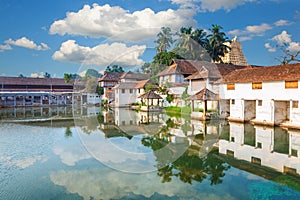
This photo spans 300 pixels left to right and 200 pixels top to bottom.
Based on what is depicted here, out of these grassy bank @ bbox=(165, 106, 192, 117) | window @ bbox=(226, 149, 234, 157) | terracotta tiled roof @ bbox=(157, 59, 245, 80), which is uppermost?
terracotta tiled roof @ bbox=(157, 59, 245, 80)

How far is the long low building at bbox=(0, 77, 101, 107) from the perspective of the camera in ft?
119

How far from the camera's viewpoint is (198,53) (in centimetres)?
3119

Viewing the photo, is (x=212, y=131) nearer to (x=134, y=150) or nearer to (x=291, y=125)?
(x=291, y=125)

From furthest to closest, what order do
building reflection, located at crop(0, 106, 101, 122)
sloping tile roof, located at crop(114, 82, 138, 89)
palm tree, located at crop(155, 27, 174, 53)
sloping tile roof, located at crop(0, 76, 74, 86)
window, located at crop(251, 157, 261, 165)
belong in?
sloping tile roof, located at crop(0, 76, 74, 86) → sloping tile roof, located at crop(114, 82, 138, 89) → building reflection, located at crop(0, 106, 101, 122) → palm tree, located at crop(155, 27, 174, 53) → window, located at crop(251, 157, 261, 165)

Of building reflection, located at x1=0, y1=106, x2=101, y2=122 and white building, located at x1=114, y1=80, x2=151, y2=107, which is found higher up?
white building, located at x1=114, y1=80, x2=151, y2=107

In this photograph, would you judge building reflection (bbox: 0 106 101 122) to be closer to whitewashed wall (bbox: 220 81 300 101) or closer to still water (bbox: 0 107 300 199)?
still water (bbox: 0 107 300 199)

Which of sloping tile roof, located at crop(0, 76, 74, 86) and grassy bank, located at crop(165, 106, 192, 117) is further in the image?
sloping tile roof, located at crop(0, 76, 74, 86)

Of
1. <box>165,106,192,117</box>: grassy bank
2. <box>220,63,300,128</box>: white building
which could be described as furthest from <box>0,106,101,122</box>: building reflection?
<box>220,63,300,128</box>: white building

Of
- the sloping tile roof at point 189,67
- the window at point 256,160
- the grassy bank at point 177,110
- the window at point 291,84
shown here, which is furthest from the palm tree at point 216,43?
the window at point 256,160

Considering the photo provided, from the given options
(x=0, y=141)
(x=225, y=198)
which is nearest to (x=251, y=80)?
(x=225, y=198)

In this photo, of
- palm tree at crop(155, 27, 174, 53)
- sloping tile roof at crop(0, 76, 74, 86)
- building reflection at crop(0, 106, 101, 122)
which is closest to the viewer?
palm tree at crop(155, 27, 174, 53)

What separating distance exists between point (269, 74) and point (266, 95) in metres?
1.45

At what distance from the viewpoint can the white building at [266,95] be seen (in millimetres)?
13188

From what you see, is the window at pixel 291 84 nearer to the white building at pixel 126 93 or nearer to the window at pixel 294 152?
the window at pixel 294 152
